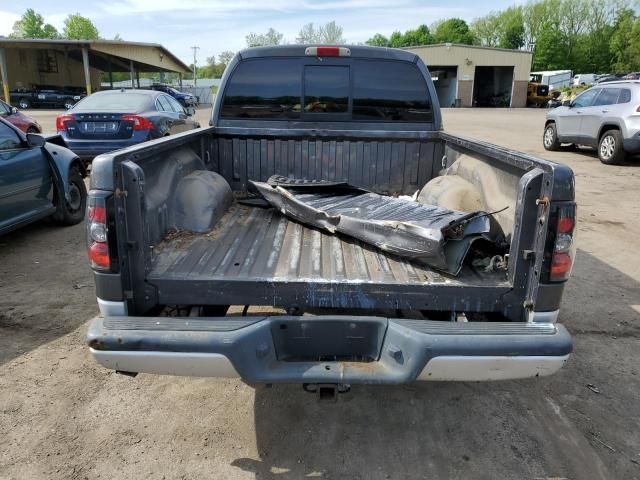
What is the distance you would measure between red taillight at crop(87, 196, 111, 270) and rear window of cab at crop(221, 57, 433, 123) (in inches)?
95.2

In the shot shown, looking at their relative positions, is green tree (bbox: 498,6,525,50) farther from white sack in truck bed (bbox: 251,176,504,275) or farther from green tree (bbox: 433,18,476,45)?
white sack in truck bed (bbox: 251,176,504,275)

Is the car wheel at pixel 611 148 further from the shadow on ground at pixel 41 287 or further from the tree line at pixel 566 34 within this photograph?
the tree line at pixel 566 34

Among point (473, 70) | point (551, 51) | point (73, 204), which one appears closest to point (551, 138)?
point (73, 204)

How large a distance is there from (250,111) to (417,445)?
123 inches

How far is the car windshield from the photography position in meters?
10.1

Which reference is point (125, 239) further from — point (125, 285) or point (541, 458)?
point (541, 458)

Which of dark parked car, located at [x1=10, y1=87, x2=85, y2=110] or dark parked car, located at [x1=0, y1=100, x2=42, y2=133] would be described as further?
dark parked car, located at [x1=10, y1=87, x2=85, y2=110]

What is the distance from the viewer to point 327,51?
443 centimetres

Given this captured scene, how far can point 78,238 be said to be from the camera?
6.61 meters

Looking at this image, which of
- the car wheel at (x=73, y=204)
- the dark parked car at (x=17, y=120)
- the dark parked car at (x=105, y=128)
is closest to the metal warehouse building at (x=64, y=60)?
the dark parked car at (x=17, y=120)

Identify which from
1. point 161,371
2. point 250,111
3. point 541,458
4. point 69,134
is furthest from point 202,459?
point 69,134

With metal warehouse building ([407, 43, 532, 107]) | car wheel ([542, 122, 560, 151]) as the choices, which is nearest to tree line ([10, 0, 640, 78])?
metal warehouse building ([407, 43, 532, 107])

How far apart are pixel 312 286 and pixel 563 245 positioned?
1.23 meters

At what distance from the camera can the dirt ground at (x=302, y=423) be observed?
8.84 feet
